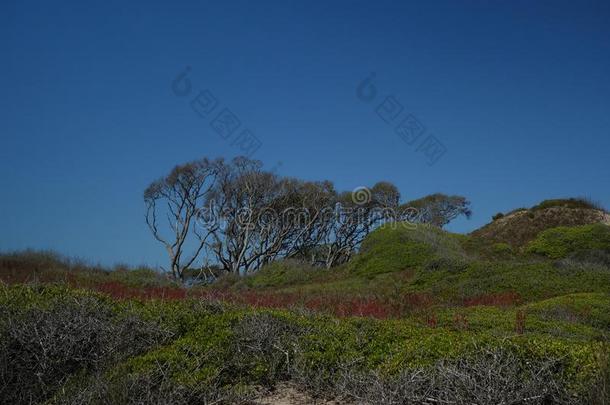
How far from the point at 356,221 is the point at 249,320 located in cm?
3624

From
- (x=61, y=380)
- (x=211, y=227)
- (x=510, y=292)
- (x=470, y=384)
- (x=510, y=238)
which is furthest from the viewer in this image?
(x=211, y=227)

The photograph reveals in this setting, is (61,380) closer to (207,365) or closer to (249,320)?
(207,365)

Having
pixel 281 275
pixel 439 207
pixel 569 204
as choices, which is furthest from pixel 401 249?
pixel 439 207

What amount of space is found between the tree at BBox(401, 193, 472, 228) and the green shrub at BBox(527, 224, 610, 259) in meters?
20.7

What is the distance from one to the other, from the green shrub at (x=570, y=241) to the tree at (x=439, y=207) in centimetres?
2067

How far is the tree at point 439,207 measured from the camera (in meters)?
43.5

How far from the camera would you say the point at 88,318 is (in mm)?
5355

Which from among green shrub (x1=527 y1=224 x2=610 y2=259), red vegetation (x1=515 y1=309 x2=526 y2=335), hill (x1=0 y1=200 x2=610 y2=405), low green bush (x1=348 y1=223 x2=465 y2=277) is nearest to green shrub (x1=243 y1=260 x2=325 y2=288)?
low green bush (x1=348 y1=223 x2=465 y2=277)

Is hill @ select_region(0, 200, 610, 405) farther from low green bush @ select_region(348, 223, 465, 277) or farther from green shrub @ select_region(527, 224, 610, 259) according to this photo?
green shrub @ select_region(527, 224, 610, 259)

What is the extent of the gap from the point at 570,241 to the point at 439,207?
2224 cm

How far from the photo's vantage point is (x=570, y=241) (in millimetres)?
21484

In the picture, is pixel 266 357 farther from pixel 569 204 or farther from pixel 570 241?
pixel 569 204

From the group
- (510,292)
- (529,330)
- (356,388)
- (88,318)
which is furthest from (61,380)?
(510,292)

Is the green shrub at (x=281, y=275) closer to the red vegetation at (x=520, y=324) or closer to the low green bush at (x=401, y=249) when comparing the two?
the low green bush at (x=401, y=249)
